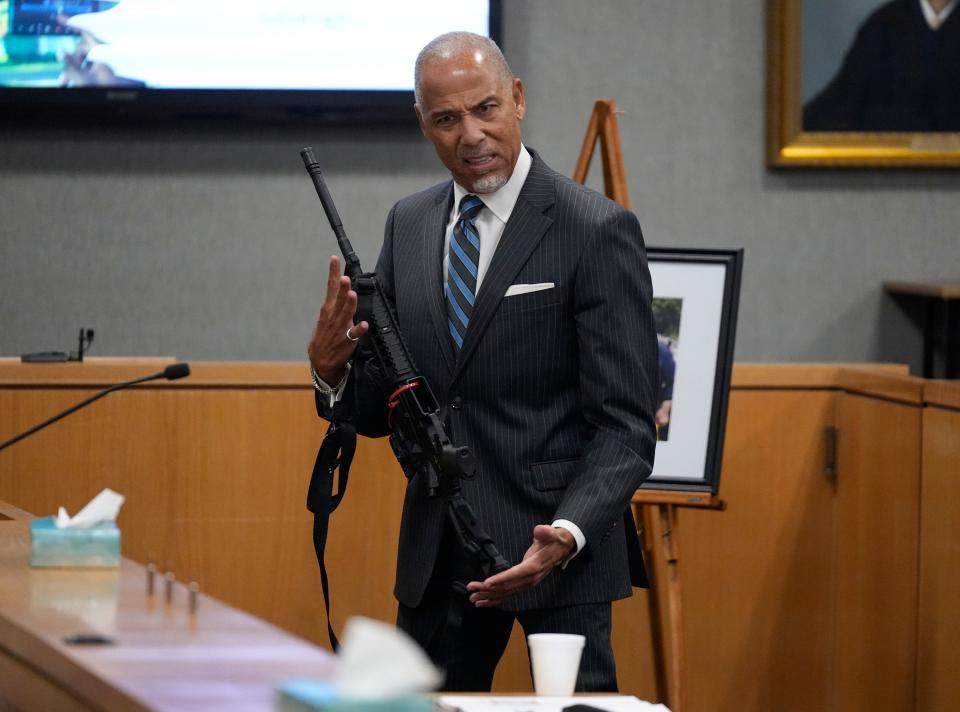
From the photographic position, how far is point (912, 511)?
337 cm

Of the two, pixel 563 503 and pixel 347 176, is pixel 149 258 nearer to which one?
pixel 347 176

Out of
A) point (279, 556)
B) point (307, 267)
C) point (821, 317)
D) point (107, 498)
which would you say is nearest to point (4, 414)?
point (279, 556)

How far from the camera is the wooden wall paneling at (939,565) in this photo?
3.14m

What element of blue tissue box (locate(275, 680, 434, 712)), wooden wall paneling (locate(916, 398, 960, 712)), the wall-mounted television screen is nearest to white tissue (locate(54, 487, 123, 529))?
blue tissue box (locate(275, 680, 434, 712))

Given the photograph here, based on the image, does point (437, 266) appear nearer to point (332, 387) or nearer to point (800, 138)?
point (332, 387)

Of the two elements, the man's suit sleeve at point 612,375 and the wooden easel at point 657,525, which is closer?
the man's suit sleeve at point 612,375

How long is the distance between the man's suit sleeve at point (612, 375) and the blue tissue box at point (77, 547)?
2.38 feet

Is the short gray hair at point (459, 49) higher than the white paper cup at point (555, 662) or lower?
higher

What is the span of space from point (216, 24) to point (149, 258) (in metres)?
0.73

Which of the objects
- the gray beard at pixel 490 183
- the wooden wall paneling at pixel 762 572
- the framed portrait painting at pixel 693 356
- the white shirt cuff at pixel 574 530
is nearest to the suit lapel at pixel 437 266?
the gray beard at pixel 490 183

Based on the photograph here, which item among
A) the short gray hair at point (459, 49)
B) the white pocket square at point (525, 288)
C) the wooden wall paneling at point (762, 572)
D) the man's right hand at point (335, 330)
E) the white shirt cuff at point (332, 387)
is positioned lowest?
the wooden wall paneling at point (762, 572)

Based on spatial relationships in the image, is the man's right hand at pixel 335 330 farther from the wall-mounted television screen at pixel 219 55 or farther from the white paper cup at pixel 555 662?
the wall-mounted television screen at pixel 219 55

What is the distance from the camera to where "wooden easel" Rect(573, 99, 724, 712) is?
3346 mm

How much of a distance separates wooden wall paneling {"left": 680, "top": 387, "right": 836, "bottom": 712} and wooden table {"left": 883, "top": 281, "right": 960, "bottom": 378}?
0.74 m
